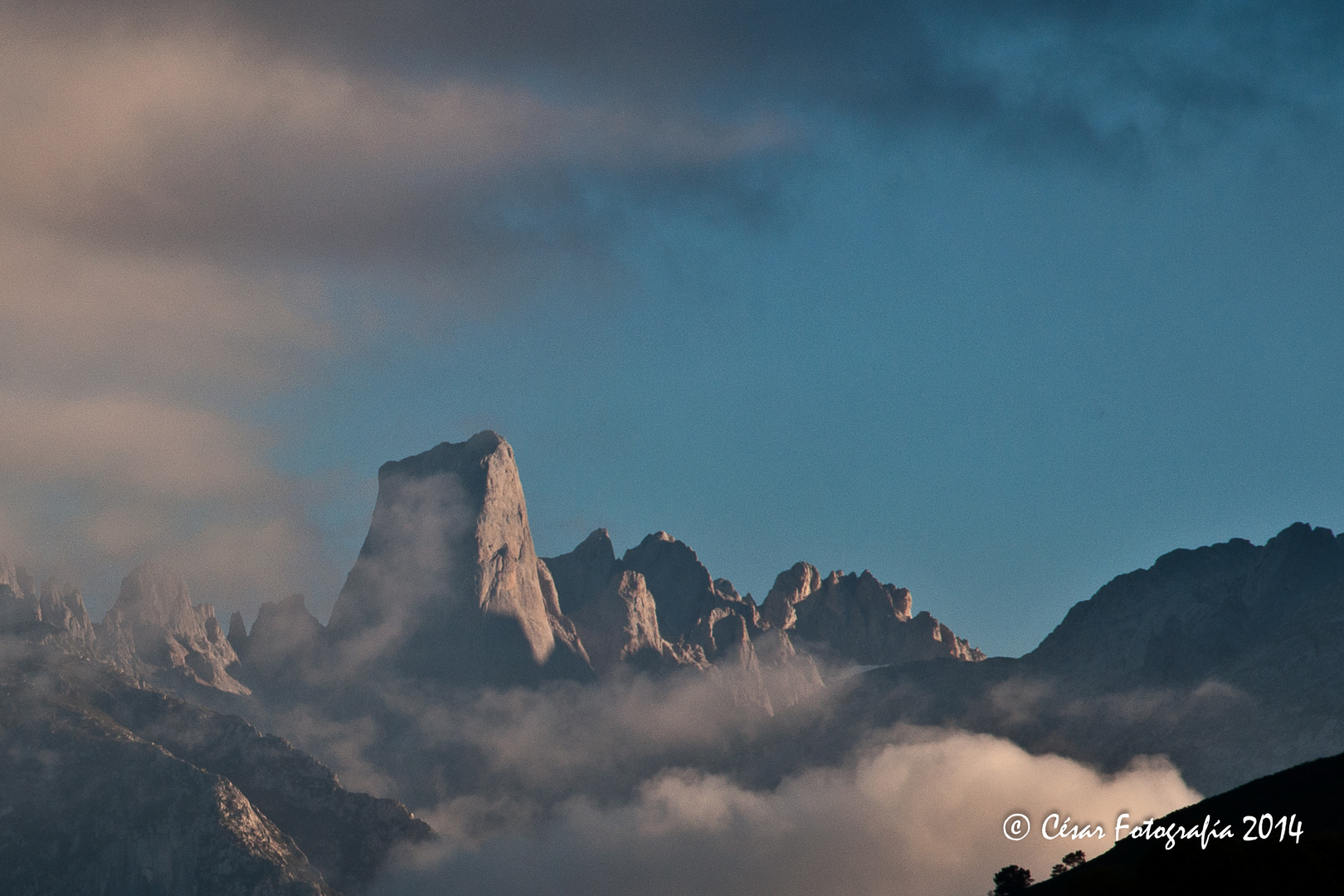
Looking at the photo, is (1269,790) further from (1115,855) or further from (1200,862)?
(1200,862)

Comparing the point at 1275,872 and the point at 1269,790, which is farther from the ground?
the point at 1269,790

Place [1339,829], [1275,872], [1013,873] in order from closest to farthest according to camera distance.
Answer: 1. [1275,872]
2. [1339,829]
3. [1013,873]

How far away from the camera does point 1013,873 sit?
191 m

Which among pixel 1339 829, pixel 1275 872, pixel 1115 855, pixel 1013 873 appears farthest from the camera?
pixel 1013 873

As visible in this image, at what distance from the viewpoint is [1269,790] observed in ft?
584

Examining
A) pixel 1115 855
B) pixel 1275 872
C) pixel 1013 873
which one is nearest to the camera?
pixel 1275 872

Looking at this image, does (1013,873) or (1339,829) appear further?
(1013,873)

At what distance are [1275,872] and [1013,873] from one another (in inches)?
2980

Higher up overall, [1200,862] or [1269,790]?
[1269,790]

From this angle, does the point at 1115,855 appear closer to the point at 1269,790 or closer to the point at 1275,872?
the point at 1269,790

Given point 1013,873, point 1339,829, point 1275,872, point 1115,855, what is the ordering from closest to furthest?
point 1275,872
point 1339,829
point 1115,855
point 1013,873

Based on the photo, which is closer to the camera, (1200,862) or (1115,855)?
(1200,862)

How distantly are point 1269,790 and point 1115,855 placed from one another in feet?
73.7

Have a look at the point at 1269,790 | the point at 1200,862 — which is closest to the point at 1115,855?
the point at 1269,790
